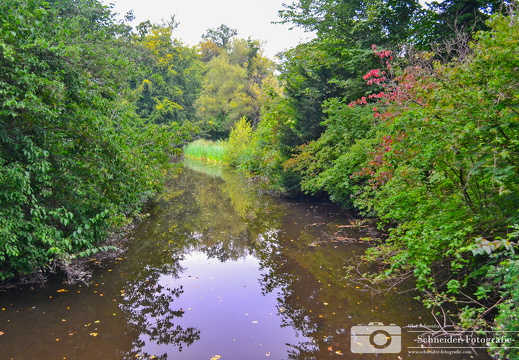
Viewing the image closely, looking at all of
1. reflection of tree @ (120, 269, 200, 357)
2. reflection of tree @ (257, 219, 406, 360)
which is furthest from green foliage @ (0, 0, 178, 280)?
reflection of tree @ (257, 219, 406, 360)

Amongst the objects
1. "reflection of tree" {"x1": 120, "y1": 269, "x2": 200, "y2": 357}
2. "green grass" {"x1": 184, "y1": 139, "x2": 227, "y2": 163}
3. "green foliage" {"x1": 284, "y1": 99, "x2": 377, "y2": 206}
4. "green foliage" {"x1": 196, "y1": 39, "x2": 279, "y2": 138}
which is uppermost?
"green foliage" {"x1": 196, "y1": 39, "x2": 279, "y2": 138}

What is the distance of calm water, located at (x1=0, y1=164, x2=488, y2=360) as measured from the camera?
395 cm

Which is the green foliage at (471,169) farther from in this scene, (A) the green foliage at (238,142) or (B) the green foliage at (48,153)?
(A) the green foliage at (238,142)

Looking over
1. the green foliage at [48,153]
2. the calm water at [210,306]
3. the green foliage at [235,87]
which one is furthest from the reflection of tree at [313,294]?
the green foliage at [235,87]

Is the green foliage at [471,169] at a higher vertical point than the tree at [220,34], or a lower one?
lower

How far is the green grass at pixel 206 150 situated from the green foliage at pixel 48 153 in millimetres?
20723

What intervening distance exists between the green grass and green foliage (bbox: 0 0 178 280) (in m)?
20.7

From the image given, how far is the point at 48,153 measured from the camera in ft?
15.4

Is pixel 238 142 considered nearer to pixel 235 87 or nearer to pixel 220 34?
pixel 235 87

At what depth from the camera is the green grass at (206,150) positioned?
28.0 meters

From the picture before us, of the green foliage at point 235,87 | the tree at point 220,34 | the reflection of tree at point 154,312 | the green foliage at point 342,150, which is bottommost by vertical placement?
the reflection of tree at point 154,312

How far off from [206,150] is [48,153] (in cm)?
2567

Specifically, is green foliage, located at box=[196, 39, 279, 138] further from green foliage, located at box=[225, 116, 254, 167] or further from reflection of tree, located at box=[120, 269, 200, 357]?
reflection of tree, located at box=[120, 269, 200, 357]

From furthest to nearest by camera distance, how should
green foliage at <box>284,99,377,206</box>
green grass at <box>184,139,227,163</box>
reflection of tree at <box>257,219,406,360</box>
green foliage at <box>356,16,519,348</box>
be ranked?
green grass at <box>184,139,227,163</box>, green foliage at <box>284,99,377,206</box>, reflection of tree at <box>257,219,406,360</box>, green foliage at <box>356,16,519,348</box>
